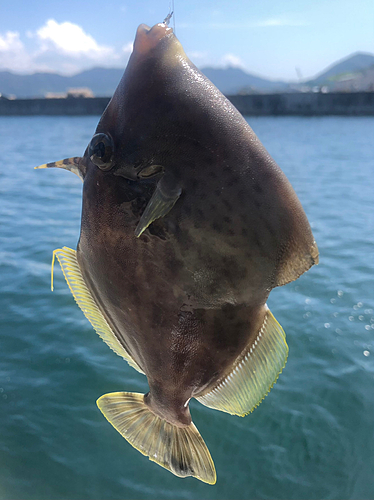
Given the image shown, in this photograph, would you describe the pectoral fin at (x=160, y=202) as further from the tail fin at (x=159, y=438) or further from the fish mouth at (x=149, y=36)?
the tail fin at (x=159, y=438)

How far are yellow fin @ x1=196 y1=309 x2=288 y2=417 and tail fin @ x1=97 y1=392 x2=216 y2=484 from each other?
Answer: 9.3 inches

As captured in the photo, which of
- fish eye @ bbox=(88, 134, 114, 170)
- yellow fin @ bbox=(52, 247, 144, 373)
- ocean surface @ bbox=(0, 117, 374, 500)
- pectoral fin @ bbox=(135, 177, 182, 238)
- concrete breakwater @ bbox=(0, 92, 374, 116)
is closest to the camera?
pectoral fin @ bbox=(135, 177, 182, 238)

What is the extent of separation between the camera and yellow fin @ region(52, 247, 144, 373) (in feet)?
5.38

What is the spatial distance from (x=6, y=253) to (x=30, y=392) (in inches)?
159

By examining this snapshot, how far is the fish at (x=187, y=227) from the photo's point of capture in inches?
50.4

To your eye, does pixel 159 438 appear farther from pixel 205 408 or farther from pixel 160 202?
pixel 205 408

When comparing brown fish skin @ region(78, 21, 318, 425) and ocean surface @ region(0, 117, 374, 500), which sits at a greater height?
brown fish skin @ region(78, 21, 318, 425)

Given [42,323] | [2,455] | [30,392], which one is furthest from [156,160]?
[42,323]

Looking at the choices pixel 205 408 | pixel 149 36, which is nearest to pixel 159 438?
pixel 149 36

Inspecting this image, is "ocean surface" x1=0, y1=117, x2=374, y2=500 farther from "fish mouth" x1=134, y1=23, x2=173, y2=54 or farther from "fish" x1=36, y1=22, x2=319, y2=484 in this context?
"fish mouth" x1=134, y1=23, x2=173, y2=54

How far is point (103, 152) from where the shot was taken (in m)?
1.38

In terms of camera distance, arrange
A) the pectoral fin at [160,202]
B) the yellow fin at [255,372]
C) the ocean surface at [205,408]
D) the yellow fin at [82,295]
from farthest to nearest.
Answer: the ocean surface at [205,408]
the yellow fin at [82,295]
the yellow fin at [255,372]
the pectoral fin at [160,202]

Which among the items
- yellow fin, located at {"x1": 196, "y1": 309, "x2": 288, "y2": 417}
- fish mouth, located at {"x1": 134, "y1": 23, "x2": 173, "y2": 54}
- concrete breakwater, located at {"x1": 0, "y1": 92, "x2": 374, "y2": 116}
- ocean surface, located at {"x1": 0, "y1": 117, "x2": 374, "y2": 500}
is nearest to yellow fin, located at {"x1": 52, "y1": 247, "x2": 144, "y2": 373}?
yellow fin, located at {"x1": 196, "y1": 309, "x2": 288, "y2": 417}

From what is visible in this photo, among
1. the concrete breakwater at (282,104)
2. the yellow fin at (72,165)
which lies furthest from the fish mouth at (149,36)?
the concrete breakwater at (282,104)
